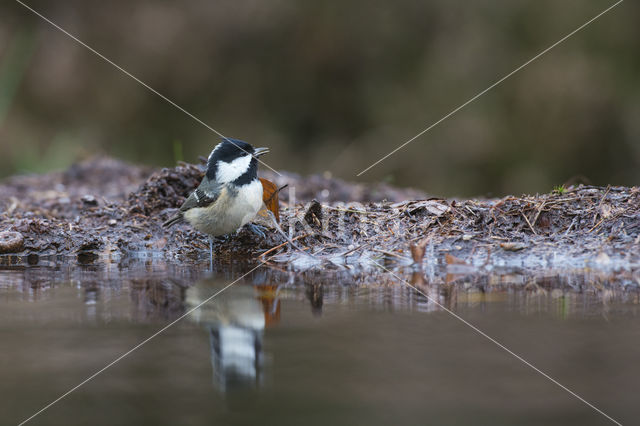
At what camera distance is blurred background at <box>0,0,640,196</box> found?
1010 cm

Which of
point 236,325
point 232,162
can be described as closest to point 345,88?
point 232,162

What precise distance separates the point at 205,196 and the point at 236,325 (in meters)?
1.96

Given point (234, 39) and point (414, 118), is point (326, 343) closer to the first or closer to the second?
point (414, 118)

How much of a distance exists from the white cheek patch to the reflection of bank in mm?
1101

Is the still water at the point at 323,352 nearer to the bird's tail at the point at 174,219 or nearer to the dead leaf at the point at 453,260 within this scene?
the dead leaf at the point at 453,260

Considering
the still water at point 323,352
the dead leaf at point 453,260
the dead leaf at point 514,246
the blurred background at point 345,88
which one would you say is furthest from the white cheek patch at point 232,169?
the blurred background at point 345,88

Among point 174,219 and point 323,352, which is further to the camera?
point 174,219

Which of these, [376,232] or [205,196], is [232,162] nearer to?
[205,196]

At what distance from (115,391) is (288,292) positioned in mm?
1525

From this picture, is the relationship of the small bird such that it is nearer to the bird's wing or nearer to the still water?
the bird's wing

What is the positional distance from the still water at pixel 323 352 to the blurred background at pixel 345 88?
6.45 metres

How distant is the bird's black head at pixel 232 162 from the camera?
4.82m

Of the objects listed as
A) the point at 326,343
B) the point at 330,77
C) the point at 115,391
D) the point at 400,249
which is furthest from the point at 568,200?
the point at 330,77

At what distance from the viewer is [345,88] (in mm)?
11414
